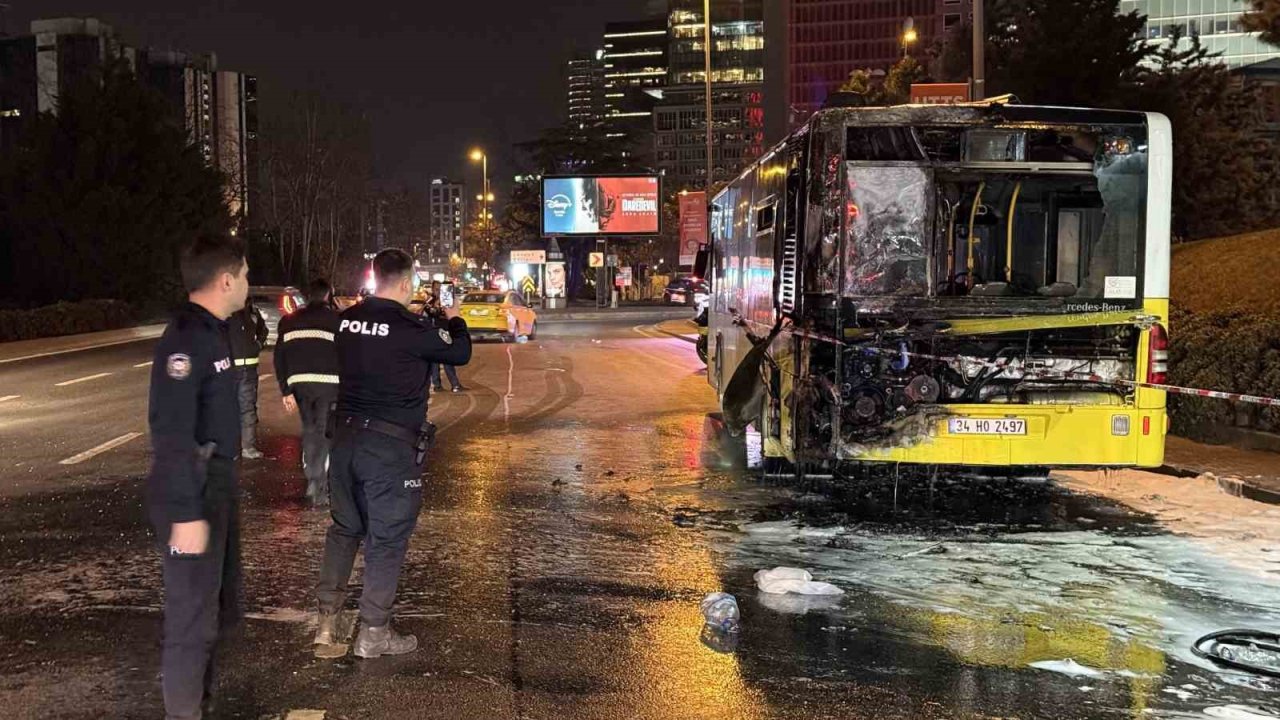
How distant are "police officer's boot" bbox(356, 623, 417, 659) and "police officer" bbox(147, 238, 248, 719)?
1031 millimetres

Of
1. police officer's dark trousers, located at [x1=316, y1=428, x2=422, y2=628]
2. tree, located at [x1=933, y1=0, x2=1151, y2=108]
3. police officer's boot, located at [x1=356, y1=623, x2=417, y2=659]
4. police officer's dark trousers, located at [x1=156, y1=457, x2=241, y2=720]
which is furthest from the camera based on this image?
tree, located at [x1=933, y1=0, x2=1151, y2=108]

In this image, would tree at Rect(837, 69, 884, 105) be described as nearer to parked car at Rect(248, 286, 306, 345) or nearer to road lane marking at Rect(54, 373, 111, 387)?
parked car at Rect(248, 286, 306, 345)

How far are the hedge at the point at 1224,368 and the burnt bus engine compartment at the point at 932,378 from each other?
352 centimetres

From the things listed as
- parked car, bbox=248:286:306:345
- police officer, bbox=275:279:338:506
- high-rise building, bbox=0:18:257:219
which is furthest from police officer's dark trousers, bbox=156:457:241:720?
high-rise building, bbox=0:18:257:219

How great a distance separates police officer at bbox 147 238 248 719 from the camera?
4027mm

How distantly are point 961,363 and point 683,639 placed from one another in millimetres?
3863

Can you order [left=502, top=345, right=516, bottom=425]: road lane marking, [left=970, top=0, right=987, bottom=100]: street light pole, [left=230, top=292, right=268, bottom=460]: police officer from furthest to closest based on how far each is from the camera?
[left=970, top=0, right=987, bottom=100]: street light pole < [left=502, top=345, right=516, bottom=425]: road lane marking < [left=230, top=292, right=268, bottom=460]: police officer

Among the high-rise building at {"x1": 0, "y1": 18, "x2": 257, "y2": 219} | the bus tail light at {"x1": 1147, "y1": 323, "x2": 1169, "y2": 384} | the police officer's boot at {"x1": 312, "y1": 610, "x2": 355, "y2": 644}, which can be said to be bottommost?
the police officer's boot at {"x1": 312, "y1": 610, "x2": 355, "y2": 644}

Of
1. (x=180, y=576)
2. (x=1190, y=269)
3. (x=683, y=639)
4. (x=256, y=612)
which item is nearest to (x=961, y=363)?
(x=683, y=639)

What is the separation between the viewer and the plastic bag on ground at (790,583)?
259 inches

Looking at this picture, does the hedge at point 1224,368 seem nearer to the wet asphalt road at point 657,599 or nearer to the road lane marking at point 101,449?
the wet asphalt road at point 657,599

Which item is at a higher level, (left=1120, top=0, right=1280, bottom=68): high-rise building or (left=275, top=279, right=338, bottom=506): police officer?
(left=1120, top=0, right=1280, bottom=68): high-rise building

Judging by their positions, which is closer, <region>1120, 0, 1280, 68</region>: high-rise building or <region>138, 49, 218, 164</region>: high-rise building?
<region>138, 49, 218, 164</region>: high-rise building

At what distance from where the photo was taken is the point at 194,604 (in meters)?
4.15
